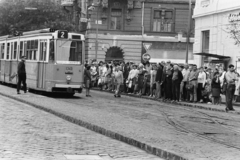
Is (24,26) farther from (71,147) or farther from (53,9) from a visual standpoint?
(71,147)

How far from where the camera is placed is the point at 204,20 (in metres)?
41.5

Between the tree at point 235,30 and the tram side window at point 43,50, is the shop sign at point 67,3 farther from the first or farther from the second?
the tram side window at point 43,50

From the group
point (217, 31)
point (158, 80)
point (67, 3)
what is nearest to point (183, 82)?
point (158, 80)

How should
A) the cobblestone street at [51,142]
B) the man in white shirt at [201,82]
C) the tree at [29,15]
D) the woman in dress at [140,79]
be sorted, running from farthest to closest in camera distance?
the tree at [29,15], the woman in dress at [140,79], the man in white shirt at [201,82], the cobblestone street at [51,142]

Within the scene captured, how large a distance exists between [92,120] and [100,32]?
40.2m

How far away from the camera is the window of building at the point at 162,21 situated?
57312 mm

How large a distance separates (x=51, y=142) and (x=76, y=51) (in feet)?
54.8

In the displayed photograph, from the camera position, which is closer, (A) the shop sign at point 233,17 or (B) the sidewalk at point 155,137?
(B) the sidewalk at point 155,137

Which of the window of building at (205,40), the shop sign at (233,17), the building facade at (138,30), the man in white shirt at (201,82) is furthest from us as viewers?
the building facade at (138,30)

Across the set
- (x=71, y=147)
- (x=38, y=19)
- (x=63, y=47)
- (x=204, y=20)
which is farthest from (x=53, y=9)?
(x=71, y=147)

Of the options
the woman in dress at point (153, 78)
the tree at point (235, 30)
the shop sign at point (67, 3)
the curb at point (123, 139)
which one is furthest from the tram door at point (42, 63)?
the shop sign at point (67, 3)

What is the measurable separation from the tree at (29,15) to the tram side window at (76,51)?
32.4 meters

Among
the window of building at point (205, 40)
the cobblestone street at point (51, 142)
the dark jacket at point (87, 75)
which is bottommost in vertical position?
the cobblestone street at point (51, 142)

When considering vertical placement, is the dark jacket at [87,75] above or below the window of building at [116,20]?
below
